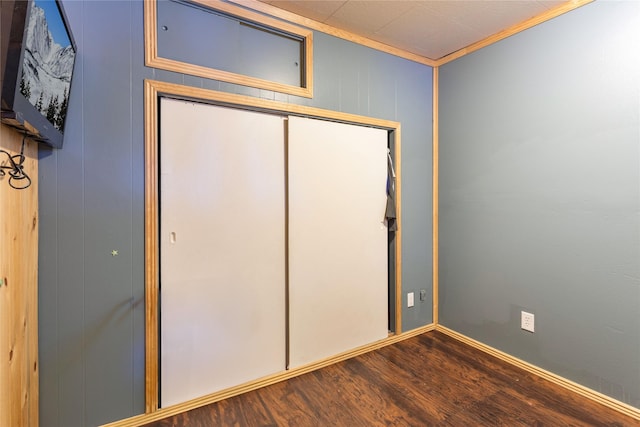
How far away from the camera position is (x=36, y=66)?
1005 millimetres

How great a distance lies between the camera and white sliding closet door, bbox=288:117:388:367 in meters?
2.05

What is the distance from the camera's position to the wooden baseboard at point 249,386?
158 centimetres

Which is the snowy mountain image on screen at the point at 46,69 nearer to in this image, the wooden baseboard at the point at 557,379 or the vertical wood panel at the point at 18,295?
the vertical wood panel at the point at 18,295

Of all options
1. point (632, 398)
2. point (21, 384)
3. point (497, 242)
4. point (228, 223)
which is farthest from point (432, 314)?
point (21, 384)

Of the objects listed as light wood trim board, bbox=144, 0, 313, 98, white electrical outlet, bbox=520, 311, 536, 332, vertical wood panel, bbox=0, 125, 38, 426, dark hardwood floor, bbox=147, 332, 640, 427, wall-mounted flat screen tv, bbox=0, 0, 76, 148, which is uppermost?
light wood trim board, bbox=144, 0, 313, 98

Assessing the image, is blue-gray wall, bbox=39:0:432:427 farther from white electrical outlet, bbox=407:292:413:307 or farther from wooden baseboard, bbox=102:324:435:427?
white electrical outlet, bbox=407:292:413:307

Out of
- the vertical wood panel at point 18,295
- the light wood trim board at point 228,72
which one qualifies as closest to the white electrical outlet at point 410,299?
the light wood trim board at point 228,72

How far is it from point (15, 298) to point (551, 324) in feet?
9.65

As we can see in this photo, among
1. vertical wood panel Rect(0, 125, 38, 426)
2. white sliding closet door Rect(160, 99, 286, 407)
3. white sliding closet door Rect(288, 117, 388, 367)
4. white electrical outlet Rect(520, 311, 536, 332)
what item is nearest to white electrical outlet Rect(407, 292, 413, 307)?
white sliding closet door Rect(288, 117, 388, 367)

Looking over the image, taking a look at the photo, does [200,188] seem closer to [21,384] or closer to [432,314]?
[21,384]

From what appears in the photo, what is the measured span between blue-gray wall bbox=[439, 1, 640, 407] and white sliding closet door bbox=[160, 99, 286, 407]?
1.61 meters

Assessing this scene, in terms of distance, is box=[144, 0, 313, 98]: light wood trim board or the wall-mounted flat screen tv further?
box=[144, 0, 313, 98]: light wood trim board

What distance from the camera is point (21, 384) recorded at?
4.03 feet

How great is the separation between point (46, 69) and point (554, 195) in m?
2.77
